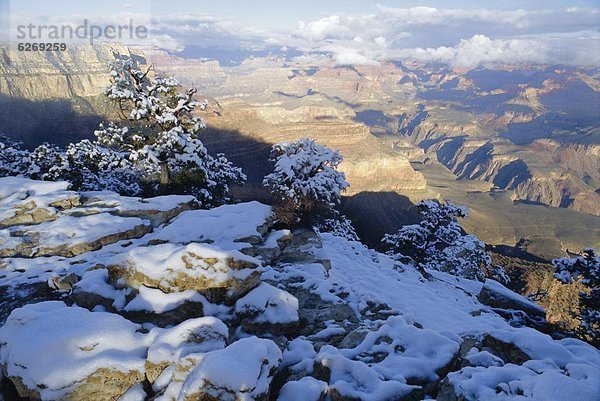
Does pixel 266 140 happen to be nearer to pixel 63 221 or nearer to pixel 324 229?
pixel 324 229

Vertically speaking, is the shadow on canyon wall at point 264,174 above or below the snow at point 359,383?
below

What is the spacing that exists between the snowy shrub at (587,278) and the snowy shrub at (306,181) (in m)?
10.7

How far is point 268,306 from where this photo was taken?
8.18 m

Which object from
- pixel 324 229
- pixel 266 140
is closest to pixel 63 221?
pixel 324 229

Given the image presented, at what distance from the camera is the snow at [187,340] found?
5594 millimetres

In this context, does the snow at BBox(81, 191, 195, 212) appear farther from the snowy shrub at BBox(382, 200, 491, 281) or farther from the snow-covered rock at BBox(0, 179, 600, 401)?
the snowy shrub at BBox(382, 200, 491, 281)

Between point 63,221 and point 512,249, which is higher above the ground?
point 63,221

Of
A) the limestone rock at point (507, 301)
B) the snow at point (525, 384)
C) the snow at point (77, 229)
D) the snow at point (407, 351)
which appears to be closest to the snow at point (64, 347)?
the snow at point (407, 351)

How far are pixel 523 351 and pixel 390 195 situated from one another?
133m

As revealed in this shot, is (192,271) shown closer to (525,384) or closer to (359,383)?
(359,383)

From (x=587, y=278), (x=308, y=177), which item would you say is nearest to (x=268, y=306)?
(x=308, y=177)

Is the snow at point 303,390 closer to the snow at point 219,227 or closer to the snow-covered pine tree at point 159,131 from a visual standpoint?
the snow at point 219,227

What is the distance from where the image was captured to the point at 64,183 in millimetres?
15961

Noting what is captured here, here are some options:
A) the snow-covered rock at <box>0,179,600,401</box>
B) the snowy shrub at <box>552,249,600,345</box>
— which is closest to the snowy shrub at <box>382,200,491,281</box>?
the snowy shrub at <box>552,249,600,345</box>
